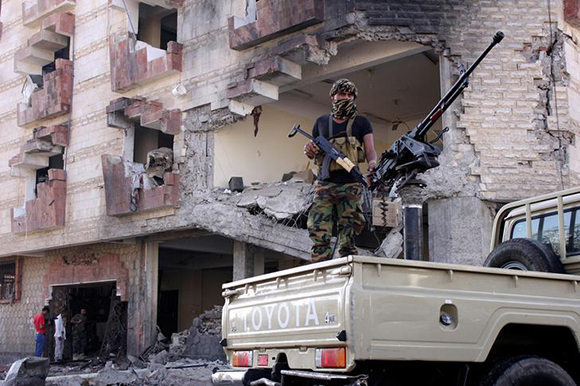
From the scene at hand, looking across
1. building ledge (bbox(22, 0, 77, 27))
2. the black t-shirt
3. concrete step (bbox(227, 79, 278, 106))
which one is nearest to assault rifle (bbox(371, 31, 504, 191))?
the black t-shirt

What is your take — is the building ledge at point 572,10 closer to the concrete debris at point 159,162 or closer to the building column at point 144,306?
the concrete debris at point 159,162

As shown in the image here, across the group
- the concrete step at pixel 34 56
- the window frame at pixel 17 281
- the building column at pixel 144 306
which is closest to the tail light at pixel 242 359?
the building column at pixel 144 306

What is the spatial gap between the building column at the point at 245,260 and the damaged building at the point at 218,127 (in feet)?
0.15

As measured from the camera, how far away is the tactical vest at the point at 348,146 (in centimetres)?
591

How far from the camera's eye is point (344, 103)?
584 centimetres

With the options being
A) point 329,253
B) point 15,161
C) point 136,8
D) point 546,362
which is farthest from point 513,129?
point 15,161

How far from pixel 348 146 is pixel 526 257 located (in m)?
1.69

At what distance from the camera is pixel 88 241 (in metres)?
18.1

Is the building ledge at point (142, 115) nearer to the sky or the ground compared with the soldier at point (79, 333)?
nearer to the sky

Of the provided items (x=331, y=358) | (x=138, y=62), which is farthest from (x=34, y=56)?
(x=331, y=358)

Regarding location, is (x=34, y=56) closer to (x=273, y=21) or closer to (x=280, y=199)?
(x=273, y=21)

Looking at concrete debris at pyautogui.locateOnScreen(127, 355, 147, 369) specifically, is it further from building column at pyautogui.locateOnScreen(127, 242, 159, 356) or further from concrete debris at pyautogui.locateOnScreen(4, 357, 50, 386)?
concrete debris at pyautogui.locateOnScreen(4, 357, 50, 386)

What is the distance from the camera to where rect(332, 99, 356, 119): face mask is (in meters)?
5.85

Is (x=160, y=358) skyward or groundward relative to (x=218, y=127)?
groundward
